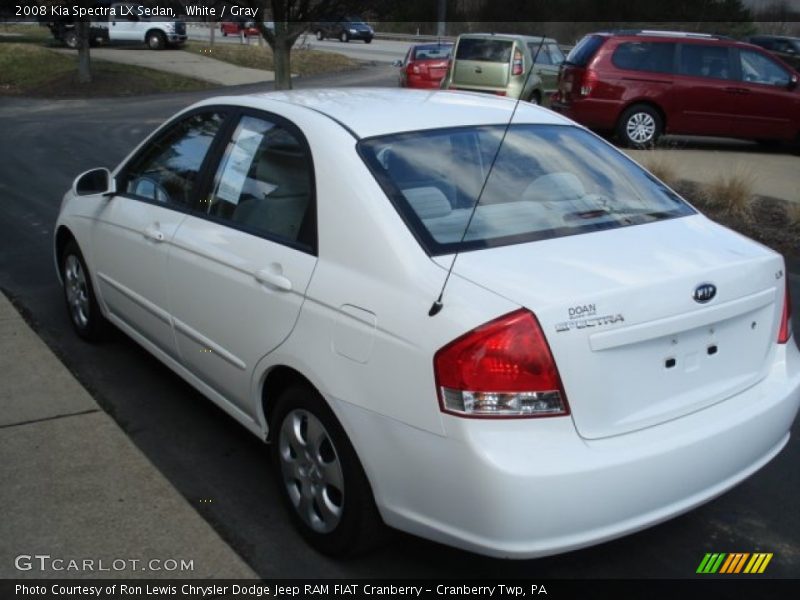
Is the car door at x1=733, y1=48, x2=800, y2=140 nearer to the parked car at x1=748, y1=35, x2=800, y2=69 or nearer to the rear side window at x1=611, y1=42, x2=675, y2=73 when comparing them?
the rear side window at x1=611, y1=42, x2=675, y2=73

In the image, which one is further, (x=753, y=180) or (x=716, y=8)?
(x=753, y=180)

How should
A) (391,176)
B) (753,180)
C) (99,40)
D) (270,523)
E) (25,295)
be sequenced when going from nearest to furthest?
1. (391,176)
2. (270,523)
3. (25,295)
4. (753,180)
5. (99,40)

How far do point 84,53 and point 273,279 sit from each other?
77.0 feet

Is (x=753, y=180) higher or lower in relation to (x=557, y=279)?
lower

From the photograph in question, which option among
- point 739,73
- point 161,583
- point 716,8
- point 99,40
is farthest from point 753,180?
point 99,40

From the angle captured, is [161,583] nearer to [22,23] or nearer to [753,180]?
[753,180]

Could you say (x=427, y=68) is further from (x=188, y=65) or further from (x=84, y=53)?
(x=188, y=65)

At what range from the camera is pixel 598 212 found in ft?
11.3

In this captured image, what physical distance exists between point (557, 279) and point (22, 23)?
51231 mm

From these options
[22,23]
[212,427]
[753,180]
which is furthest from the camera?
[22,23]

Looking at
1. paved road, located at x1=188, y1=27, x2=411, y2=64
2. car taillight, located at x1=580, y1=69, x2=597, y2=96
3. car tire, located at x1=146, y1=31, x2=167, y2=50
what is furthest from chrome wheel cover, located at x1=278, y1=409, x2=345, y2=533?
car tire, located at x1=146, y1=31, x2=167, y2=50

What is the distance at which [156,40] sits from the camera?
1404 inches

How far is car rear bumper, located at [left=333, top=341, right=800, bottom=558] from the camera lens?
2.60 metres

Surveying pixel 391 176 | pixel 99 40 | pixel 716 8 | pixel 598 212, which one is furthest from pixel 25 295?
pixel 99 40
